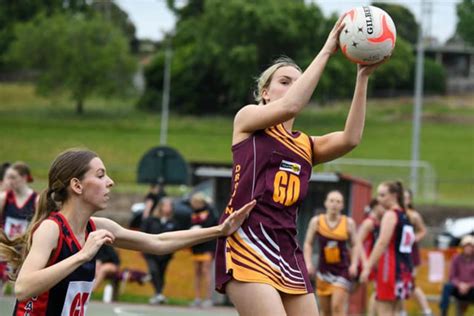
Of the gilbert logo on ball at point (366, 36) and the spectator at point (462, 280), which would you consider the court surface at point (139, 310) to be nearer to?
the spectator at point (462, 280)

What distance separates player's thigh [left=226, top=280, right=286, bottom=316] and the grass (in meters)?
37.2

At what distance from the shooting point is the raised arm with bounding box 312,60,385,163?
573cm

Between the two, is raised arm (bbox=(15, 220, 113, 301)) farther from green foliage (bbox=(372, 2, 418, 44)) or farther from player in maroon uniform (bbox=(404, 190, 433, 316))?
green foliage (bbox=(372, 2, 418, 44))

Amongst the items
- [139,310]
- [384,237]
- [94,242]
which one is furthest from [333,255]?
[94,242]

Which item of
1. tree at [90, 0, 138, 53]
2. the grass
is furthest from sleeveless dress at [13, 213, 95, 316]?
tree at [90, 0, 138, 53]

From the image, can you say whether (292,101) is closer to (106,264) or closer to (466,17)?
(106,264)

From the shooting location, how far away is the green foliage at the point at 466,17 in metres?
34.8

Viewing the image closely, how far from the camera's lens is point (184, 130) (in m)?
56.6

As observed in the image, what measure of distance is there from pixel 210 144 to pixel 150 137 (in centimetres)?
328

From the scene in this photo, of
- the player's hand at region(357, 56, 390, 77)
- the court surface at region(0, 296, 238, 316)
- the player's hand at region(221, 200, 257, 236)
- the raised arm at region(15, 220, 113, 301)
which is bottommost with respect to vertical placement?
the court surface at region(0, 296, 238, 316)

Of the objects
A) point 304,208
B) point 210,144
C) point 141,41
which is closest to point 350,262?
point 304,208

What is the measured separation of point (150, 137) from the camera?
177ft

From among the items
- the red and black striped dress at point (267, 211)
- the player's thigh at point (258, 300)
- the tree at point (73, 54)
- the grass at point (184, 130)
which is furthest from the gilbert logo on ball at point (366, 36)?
the tree at point (73, 54)

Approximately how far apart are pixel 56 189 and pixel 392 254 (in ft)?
A: 21.0
